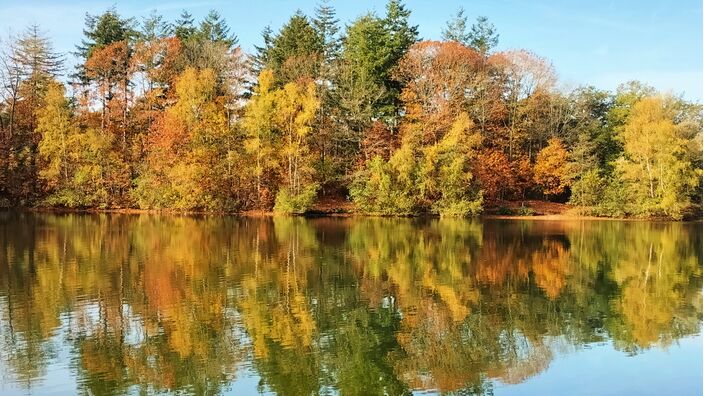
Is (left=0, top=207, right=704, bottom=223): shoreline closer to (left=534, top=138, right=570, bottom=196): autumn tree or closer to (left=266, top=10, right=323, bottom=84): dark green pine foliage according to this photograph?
(left=534, top=138, right=570, bottom=196): autumn tree

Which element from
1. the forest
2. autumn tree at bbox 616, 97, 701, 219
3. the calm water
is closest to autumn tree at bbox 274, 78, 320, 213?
the forest

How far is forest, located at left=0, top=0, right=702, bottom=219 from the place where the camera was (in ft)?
141

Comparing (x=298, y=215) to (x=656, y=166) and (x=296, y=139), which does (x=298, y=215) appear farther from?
(x=656, y=166)

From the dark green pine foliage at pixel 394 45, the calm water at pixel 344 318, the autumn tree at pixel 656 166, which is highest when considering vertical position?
the dark green pine foliage at pixel 394 45

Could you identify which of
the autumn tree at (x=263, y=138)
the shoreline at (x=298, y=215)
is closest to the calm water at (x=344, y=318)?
the shoreline at (x=298, y=215)

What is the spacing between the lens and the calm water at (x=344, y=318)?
30.8 feet

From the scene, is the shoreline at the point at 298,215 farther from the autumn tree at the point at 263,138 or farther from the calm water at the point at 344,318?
the calm water at the point at 344,318

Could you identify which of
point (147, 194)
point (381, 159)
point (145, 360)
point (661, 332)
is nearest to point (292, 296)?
point (145, 360)

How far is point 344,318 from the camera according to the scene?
42.2ft

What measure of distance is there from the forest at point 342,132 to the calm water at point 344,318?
19.2 m

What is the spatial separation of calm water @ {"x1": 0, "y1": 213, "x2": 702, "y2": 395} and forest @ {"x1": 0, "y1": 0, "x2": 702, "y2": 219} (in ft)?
62.9

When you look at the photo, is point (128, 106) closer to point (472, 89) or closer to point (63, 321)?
point (472, 89)

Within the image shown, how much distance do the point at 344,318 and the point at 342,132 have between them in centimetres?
3486

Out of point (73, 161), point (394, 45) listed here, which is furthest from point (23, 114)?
point (394, 45)
